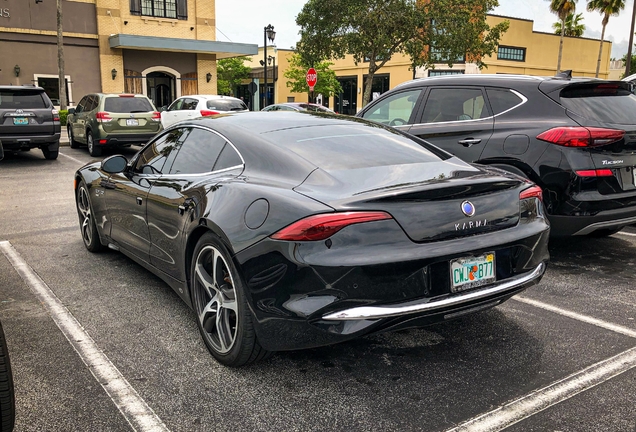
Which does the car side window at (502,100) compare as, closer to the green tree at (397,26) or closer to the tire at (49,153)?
the tire at (49,153)

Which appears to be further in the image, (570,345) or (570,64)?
(570,64)

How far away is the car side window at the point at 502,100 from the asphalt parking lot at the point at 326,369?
179 cm

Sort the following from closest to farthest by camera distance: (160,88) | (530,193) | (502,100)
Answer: (530,193), (502,100), (160,88)

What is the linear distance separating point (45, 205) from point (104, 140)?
6500 millimetres

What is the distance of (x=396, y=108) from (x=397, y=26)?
23.8m

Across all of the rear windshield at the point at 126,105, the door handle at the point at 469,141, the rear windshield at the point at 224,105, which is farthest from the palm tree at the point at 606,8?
the door handle at the point at 469,141

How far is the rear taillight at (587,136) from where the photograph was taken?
4.96 meters

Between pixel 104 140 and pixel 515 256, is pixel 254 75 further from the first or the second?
pixel 515 256

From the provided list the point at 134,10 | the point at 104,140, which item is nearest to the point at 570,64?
the point at 134,10

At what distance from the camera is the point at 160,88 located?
103ft

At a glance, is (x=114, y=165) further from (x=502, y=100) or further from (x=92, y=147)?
(x=92, y=147)

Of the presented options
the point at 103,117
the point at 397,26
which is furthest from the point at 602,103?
the point at 397,26

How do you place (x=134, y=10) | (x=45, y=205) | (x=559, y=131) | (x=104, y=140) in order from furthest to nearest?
(x=134, y=10)
(x=104, y=140)
(x=45, y=205)
(x=559, y=131)

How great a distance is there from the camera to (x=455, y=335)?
12.4 ft
